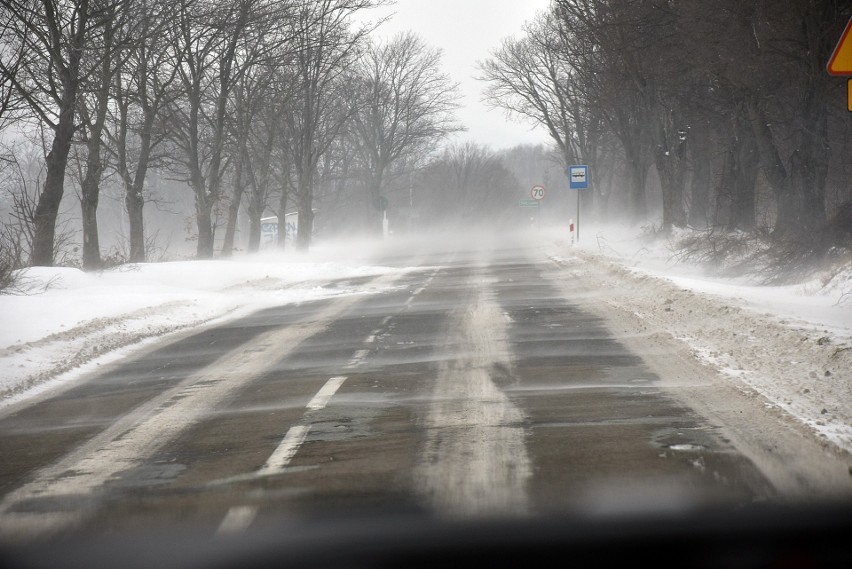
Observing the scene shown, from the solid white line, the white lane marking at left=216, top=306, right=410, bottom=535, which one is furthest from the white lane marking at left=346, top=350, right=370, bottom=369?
the solid white line

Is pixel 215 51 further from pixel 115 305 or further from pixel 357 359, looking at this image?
pixel 357 359

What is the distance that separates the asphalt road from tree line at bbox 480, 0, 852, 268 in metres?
9.49

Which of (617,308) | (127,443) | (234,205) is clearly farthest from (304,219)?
(127,443)

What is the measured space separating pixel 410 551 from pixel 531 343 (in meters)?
6.63

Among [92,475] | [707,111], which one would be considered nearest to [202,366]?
[92,475]

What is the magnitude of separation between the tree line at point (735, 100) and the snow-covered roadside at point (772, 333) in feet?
11.1

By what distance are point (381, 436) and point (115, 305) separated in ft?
34.4

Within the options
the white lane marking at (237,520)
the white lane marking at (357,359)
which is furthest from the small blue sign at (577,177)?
the white lane marking at (237,520)

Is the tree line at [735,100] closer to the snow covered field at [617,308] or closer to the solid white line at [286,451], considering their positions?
the snow covered field at [617,308]

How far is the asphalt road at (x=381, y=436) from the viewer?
4859 mm

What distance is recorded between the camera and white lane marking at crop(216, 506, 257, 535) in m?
4.48

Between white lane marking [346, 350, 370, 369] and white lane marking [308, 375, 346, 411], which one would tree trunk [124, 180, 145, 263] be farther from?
white lane marking [308, 375, 346, 411]

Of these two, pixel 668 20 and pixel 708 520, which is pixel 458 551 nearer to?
pixel 708 520

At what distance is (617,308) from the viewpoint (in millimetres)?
13773
